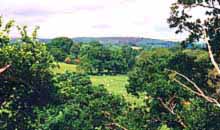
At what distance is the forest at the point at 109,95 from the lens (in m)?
31.5

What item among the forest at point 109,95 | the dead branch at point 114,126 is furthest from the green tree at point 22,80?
the dead branch at point 114,126

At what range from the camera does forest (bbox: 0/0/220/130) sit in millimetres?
31531

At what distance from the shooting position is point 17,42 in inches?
1457

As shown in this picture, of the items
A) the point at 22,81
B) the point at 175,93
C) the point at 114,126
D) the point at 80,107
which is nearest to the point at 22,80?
the point at 22,81

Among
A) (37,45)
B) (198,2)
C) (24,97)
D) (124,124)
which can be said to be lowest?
(124,124)

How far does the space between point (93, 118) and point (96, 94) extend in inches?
120

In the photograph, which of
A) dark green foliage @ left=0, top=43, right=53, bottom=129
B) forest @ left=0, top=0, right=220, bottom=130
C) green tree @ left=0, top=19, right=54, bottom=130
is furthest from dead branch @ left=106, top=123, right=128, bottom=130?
green tree @ left=0, top=19, right=54, bottom=130

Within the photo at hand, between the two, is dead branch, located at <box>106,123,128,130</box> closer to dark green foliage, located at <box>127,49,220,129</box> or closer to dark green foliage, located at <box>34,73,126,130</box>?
dark green foliage, located at <box>34,73,126,130</box>

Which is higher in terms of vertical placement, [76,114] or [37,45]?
[37,45]

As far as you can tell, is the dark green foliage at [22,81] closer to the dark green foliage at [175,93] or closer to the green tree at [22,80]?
the green tree at [22,80]

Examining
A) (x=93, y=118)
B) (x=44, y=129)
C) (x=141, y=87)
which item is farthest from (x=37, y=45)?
(x=141, y=87)

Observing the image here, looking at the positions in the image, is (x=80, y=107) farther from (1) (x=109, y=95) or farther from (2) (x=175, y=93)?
(2) (x=175, y=93)

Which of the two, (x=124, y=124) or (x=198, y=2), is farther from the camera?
(x=124, y=124)

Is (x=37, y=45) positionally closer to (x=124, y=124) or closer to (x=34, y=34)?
(x=34, y=34)
